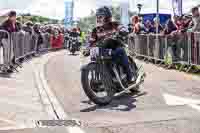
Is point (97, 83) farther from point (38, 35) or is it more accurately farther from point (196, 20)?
point (38, 35)

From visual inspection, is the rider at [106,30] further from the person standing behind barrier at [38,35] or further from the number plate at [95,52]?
the person standing behind barrier at [38,35]

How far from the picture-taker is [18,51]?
16.2 m

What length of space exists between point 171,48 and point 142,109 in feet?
23.9

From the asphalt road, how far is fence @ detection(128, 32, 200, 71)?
1.59m

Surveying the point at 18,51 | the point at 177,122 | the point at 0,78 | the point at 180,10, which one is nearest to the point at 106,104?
the point at 177,122

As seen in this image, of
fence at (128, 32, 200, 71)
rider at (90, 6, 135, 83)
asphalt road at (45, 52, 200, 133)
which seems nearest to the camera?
asphalt road at (45, 52, 200, 133)

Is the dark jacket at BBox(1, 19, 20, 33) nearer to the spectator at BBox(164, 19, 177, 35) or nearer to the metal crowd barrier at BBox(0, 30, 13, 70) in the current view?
the metal crowd barrier at BBox(0, 30, 13, 70)

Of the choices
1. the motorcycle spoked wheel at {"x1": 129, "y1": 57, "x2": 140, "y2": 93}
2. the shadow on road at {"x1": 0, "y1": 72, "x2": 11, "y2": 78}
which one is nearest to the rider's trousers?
the motorcycle spoked wheel at {"x1": 129, "y1": 57, "x2": 140, "y2": 93}

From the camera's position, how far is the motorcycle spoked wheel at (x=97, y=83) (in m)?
8.23

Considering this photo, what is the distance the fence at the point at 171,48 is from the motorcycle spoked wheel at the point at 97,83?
2.83m

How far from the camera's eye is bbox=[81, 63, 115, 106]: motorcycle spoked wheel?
8.23 m

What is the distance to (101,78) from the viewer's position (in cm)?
846

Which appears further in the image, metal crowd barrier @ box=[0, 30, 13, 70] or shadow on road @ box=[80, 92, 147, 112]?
metal crowd barrier @ box=[0, 30, 13, 70]

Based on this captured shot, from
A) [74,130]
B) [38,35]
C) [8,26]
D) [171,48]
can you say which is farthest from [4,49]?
[38,35]
